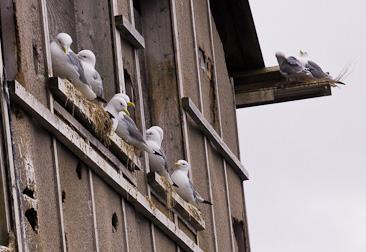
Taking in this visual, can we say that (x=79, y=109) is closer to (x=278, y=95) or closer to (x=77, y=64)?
(x=77, y=64)

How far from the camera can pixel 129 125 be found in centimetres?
1444

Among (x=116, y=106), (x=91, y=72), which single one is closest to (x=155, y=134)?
(x=116, y=106)

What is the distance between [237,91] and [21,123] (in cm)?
976

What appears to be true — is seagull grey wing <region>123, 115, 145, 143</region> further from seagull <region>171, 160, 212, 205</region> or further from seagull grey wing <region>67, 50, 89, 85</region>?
seagull <region>171, 160, 212, 205</region>

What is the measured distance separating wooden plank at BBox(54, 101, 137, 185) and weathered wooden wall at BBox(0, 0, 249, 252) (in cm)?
19

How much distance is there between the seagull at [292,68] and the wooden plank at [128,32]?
261 inches

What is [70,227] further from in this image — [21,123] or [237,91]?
[237,91]

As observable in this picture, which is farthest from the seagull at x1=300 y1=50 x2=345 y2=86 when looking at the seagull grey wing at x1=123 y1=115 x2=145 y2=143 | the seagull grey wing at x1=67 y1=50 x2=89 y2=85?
the seagull grey wing at x1=67 y1=50 x2=89 y2=85

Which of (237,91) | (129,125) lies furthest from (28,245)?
(237,91)

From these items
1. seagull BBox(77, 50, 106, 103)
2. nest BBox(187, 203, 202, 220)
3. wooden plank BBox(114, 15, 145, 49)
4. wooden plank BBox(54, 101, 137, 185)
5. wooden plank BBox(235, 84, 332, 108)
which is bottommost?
wooden plank BBox(54, 101, 137, 185)

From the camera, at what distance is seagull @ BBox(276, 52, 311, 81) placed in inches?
888

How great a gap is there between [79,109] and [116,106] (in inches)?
50.2

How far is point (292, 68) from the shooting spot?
941 inches

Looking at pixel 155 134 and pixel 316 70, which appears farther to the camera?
pixel 316 70
